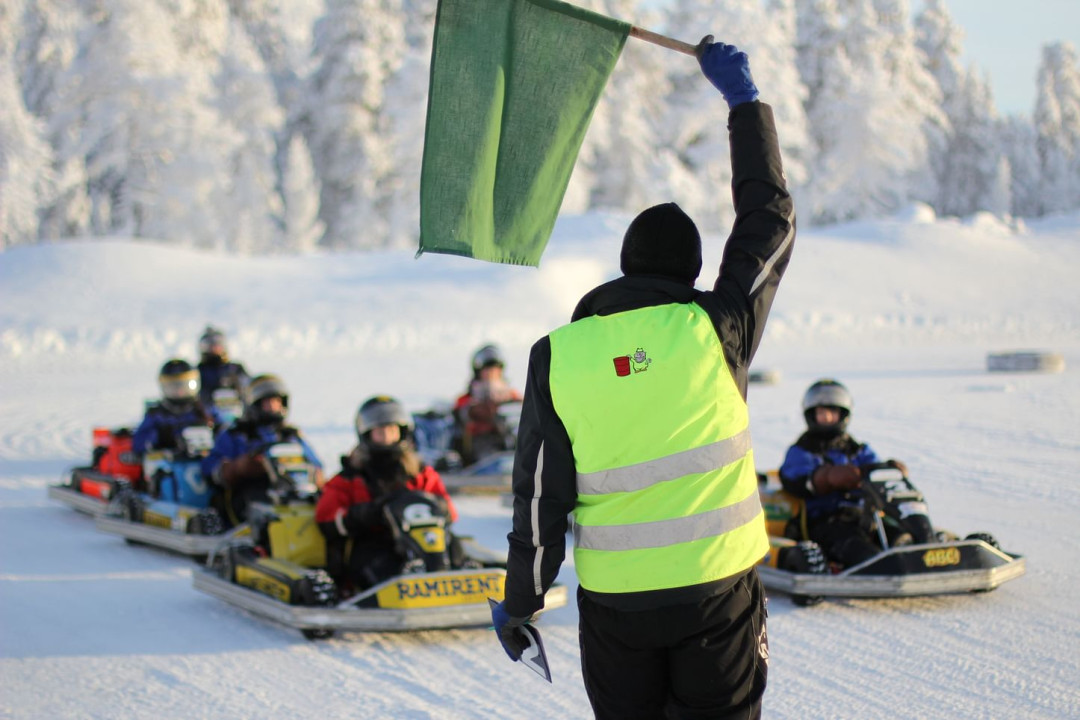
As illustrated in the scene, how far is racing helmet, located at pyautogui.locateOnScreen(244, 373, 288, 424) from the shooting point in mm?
8305

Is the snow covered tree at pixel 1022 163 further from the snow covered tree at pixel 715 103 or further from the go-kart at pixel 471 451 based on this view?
the go-kart at pixel 471 451

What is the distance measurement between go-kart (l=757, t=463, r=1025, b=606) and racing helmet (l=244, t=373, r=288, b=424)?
3.89m

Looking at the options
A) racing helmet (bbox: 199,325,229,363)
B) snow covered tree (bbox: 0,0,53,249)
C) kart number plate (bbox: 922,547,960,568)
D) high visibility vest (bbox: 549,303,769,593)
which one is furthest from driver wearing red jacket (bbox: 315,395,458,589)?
snow covered tree (bbox: 0,0,53,249)

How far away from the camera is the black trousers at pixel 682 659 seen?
250 cm

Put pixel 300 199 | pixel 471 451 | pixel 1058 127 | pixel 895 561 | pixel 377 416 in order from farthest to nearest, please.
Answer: pixel 1058 127 < pixel 300 199 < pixel 471 451 < pixel 377 416 < pixel 895 561

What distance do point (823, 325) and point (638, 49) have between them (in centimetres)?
1902

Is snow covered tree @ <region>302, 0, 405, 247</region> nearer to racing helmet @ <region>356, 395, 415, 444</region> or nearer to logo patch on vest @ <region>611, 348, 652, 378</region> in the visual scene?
racing helmet @ <region>356, 395, 415, 444</region>

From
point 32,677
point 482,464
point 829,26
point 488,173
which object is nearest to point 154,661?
point 32,677

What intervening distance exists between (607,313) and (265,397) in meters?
6.15

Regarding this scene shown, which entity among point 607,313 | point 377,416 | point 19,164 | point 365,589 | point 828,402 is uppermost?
point 19,164

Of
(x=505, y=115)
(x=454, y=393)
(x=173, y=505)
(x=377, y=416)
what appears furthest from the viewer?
(x=454, y=393)

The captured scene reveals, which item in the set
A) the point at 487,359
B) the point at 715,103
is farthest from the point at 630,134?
the point at 487,359

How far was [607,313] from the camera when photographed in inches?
101

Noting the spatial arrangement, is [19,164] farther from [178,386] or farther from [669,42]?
[669,42]
